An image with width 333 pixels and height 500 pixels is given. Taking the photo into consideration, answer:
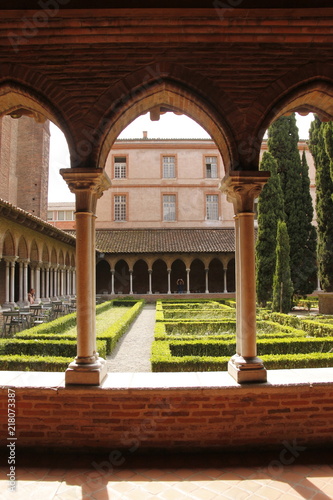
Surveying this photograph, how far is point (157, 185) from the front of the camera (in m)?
29.8

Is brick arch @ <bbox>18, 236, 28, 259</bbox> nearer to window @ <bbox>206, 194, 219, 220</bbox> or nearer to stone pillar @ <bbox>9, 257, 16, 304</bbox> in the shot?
stone pillar @ <bbox>9, 257, 16, 304</bbox>

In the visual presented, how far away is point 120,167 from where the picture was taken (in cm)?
3033

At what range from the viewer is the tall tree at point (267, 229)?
1864 centimetres

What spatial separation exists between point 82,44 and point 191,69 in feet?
3.62

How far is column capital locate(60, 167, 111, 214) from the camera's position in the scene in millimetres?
3835

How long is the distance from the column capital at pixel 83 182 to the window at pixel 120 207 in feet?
→ 83.7

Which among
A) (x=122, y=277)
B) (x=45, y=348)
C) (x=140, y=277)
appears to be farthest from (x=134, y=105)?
(x=140, y=277)

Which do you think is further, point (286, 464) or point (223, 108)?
point (223, 108)

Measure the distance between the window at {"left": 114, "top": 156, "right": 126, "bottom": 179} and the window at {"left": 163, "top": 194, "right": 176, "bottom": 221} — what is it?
3624 mm

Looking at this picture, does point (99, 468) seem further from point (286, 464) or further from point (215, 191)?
point (215, 191)

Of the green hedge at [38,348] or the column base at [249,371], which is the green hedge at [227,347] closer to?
the green hedge at [38,348]

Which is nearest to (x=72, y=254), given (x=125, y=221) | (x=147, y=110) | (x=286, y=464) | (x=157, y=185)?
(x=125, y=221)

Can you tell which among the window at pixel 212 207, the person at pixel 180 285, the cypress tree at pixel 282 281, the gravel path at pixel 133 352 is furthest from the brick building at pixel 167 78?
the window at pixel 212 207

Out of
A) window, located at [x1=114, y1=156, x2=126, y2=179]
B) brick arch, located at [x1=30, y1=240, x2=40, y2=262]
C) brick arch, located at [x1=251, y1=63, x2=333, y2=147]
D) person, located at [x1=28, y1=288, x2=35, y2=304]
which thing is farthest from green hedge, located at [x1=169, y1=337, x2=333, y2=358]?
window, located at [x1=114, y1=156, x2=126, y2=179]
